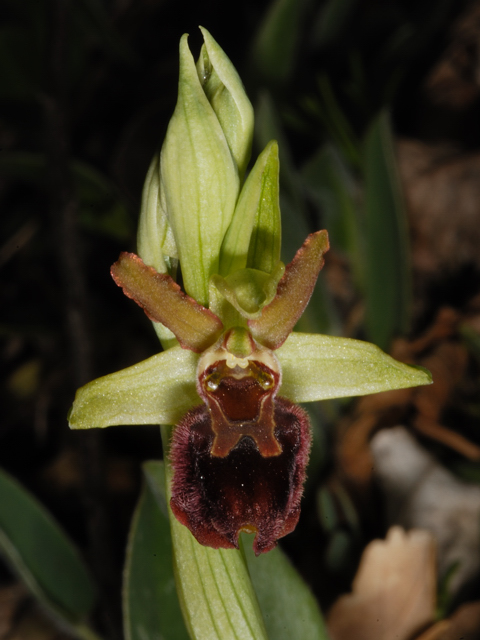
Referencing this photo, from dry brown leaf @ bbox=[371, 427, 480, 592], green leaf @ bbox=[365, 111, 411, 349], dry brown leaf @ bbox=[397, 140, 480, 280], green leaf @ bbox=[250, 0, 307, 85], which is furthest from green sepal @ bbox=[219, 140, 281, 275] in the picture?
dry brown leaf @ bbox=[397, 140, 480, 280]

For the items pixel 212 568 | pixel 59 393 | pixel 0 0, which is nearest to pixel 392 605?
pixel 212 568

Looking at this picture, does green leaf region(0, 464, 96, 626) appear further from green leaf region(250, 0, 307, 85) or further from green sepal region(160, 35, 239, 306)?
green leaf region(250, 0, 307, 85)

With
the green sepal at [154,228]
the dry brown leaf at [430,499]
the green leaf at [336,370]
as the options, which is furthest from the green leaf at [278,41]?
the green leaf at [336,370]

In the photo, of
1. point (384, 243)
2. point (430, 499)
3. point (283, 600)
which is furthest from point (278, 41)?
point (283, 600)

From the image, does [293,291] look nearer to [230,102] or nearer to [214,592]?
[230,102]

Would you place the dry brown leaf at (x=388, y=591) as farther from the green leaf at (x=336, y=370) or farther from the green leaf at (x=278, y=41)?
the green leaf at (x=278, y=41)

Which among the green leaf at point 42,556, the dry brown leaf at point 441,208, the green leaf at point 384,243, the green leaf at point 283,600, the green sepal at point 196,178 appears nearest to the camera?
the green sepal at point 196,178
